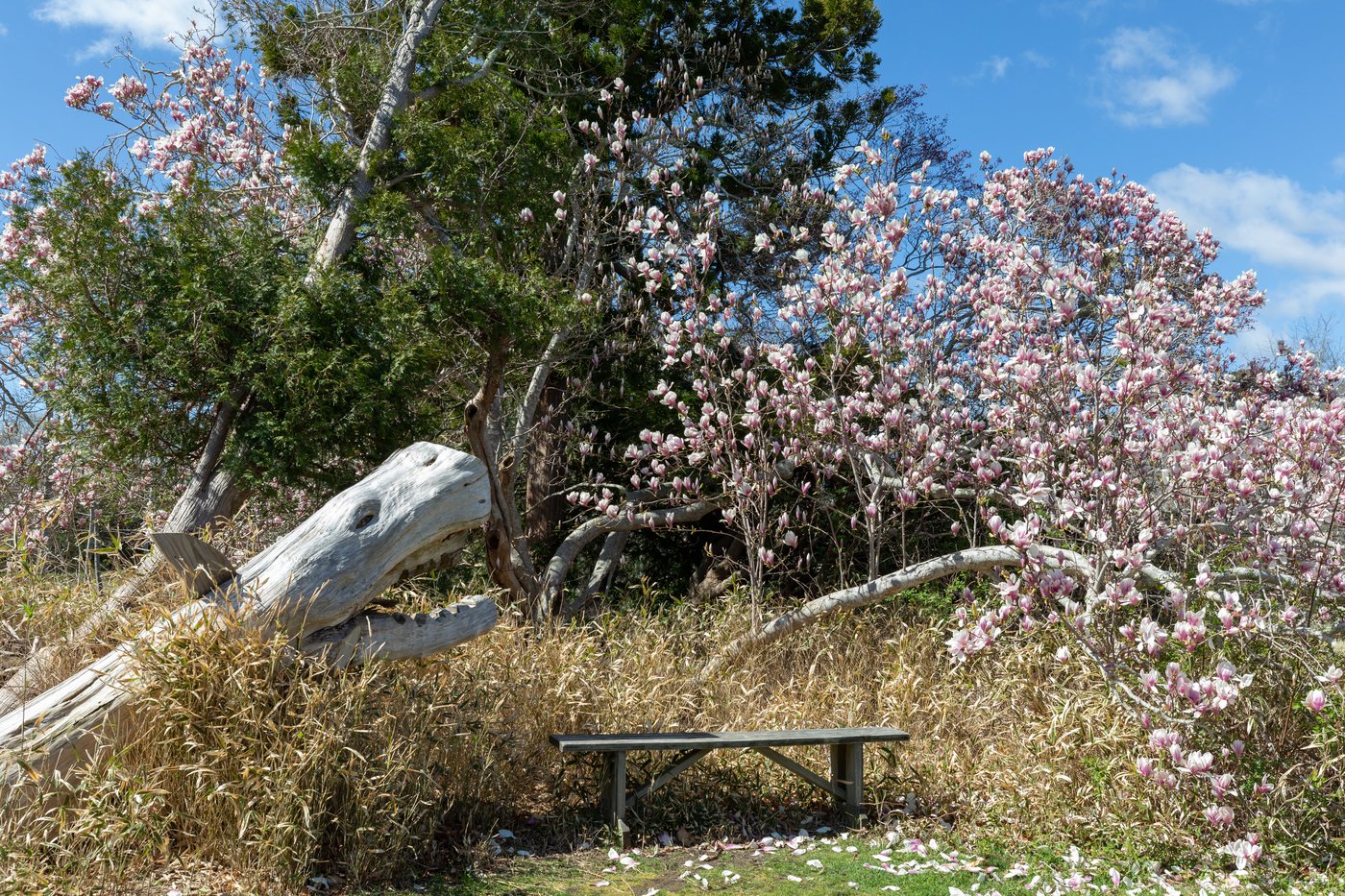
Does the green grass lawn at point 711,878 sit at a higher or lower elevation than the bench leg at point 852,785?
lower

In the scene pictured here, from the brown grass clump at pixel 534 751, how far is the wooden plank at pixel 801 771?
209 mm

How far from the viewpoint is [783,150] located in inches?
412

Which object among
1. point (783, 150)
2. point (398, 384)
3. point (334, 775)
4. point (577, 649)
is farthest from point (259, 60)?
point (334, 775)

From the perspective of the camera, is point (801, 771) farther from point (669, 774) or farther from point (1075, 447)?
point (1075, 447)

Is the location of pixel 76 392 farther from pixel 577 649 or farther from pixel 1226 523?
pixel 1226 523

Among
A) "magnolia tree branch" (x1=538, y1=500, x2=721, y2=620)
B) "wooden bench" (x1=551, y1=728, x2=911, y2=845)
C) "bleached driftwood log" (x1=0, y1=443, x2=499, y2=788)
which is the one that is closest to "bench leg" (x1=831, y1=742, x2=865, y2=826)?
"wooden bench" (x1=551, y1=728, x2=911, y2=845)

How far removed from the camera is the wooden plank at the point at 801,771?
5453 millimetres

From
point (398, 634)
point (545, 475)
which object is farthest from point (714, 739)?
point (545, 475)

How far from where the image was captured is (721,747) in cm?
535

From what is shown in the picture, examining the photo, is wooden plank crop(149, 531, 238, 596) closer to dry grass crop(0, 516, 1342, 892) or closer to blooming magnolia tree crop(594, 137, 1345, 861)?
dry grass crop(0, 516, 1342, 892)

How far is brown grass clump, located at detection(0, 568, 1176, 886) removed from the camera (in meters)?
4.06

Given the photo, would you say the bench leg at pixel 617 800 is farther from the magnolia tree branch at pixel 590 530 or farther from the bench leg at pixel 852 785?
the magnolia tree branch at pixel 590 530

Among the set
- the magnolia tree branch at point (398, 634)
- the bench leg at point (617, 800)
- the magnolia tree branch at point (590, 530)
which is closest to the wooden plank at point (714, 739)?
the bench leg at point (617, 800)

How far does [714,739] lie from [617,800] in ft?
1.98
